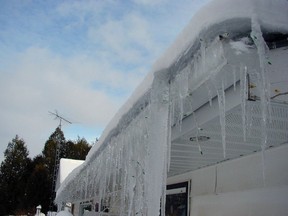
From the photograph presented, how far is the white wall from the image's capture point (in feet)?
11.0

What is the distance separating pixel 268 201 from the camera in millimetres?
3502

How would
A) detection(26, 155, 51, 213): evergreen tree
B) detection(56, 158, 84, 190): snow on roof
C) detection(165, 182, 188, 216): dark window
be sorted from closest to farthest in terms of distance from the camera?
detection(165, 182, 188, 216): dark window < detection(56, 158, 84, 190): snow on roof < detection(26, 155, 51, 213): evergreen tree

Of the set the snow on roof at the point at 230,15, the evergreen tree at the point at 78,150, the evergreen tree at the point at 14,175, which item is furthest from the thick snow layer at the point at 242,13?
the evergreen tree at the point at 78,150

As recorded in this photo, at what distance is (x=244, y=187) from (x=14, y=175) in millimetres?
33566

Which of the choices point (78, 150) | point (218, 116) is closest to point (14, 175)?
point (78, 150)

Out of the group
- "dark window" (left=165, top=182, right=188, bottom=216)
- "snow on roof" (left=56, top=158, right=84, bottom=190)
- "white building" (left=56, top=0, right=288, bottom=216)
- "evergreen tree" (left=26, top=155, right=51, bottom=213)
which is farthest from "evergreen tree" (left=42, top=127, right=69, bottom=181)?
"white building" (left=56, top=0, right=288, bottom=216)

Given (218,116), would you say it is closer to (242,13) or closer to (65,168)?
(242,13)

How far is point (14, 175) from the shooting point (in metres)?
34.2

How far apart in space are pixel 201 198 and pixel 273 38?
3819 mm

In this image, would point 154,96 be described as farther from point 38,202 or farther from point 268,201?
point 38,202

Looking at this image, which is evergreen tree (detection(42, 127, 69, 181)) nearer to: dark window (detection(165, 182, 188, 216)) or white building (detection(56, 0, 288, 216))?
dark window (detection(165, 182, 188, 216))

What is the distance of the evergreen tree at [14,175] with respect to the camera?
32125 millimetres

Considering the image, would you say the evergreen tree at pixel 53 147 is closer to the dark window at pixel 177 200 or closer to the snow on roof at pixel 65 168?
the snow on roof at pixel 65 168

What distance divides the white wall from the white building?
0.03 ft
